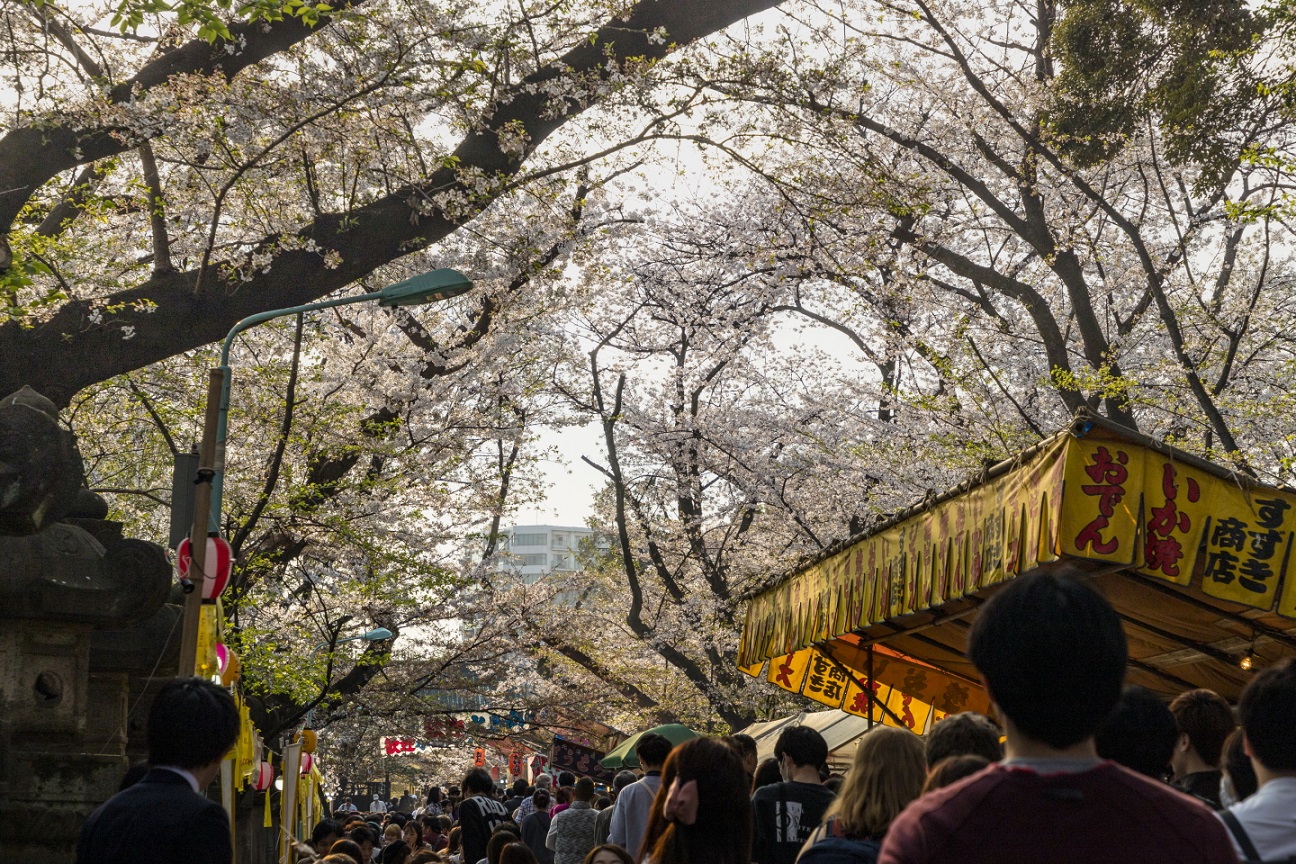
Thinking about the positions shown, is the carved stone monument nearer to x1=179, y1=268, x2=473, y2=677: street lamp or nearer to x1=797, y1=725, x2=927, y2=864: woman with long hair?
x1=179, y1=268, x2=473, y2=677: street lamp

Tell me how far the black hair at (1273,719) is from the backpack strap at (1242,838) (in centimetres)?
20

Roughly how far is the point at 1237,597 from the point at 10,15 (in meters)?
11.6

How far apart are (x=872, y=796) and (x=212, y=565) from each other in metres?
6.55

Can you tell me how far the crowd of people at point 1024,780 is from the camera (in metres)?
2.18

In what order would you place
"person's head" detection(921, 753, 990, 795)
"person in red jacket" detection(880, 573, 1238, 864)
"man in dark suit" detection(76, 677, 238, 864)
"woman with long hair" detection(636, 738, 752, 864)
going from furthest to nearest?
"woman with long hair" detection(636, 738, 752, 864)
"man in dark suit" detection(76, 677, 238, 864)
"person's head" detection(921, 753, 990, 795)
"person in red jacket" detection(880, 573, 1238, 864)

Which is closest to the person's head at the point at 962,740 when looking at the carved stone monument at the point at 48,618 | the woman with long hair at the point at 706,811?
the woman with long hair at the point at 706,811

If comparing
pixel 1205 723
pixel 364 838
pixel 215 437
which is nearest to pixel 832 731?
pixel 364 838

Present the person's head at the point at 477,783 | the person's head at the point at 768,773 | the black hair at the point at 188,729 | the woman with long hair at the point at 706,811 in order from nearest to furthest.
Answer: the black hair at the point at 188,729
the woman with long hair at the point at 706,811
the person's head at the point at 768,773
the person's head at the point at 477,783

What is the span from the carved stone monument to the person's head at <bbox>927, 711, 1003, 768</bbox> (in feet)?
19.2

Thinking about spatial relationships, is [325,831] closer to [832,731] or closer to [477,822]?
[477,822]

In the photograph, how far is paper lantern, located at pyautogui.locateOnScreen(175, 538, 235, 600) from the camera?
361 inches

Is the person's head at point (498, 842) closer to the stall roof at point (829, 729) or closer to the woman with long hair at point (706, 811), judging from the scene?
the woman with long hair at point (706, 811)

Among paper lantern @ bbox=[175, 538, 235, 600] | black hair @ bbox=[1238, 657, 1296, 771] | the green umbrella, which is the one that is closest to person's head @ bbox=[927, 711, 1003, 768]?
black hair @ bbox=[1238, 657, 1296, 771]

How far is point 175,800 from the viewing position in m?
3.90
